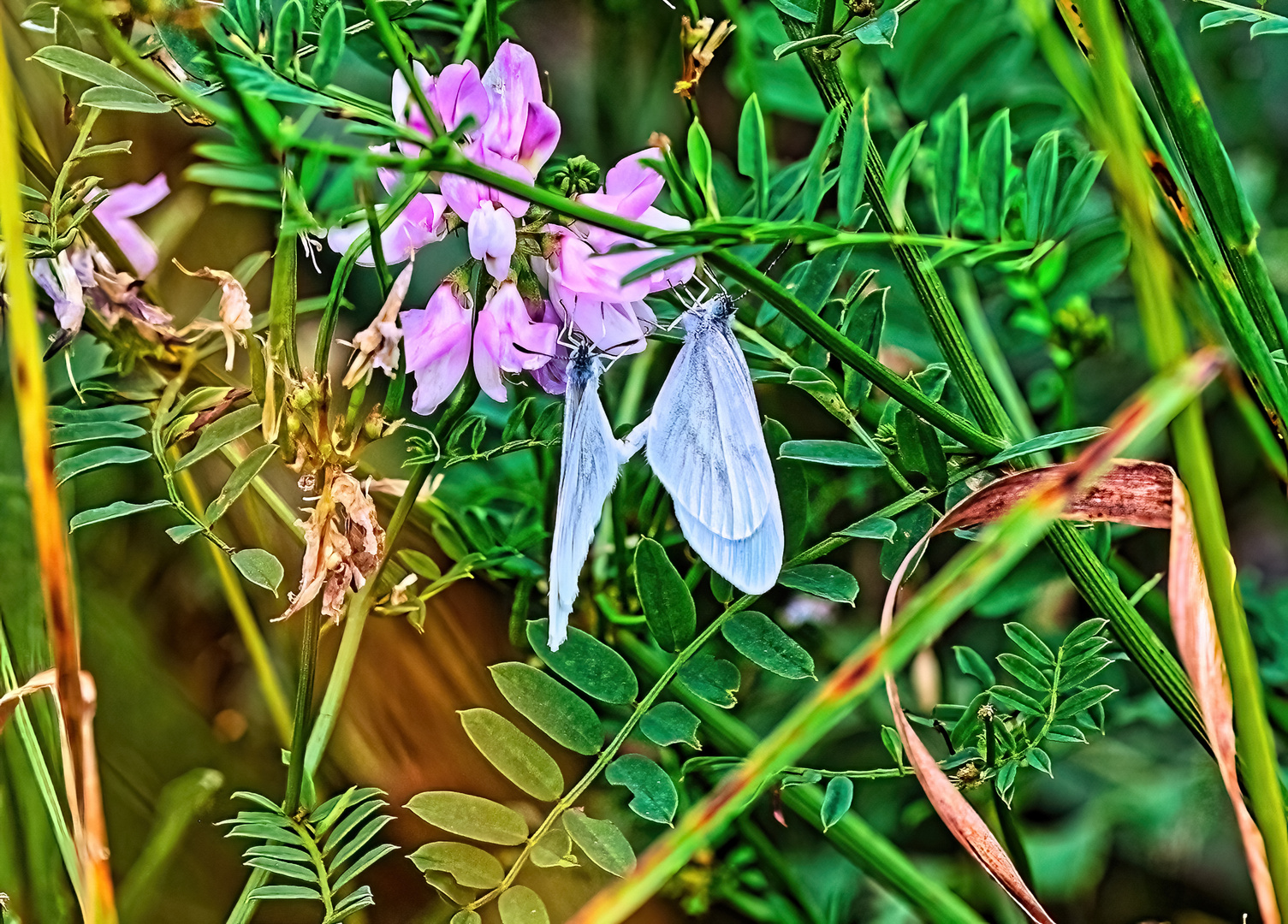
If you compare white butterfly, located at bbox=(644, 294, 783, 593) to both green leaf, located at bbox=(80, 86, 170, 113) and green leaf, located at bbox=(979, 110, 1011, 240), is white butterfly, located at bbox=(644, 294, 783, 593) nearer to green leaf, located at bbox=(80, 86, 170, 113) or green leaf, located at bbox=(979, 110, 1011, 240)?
green leaf, located at bbox=(979, 110, 1011, 240)

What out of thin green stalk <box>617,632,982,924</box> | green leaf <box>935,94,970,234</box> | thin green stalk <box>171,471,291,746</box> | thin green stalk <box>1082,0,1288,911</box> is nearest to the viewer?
thin green stalk <box>1082,0,1288,911</box>

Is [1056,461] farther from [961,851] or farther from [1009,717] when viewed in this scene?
[961,851]

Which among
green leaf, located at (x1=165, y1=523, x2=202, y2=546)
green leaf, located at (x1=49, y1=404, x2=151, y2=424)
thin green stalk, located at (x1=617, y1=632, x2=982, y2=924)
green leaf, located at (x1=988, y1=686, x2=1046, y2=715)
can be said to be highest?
green leaf, located at (x1=49, y1=404, x2=151, y2=424)

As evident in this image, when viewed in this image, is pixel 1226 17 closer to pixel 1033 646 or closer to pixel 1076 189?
pixel 1076 189

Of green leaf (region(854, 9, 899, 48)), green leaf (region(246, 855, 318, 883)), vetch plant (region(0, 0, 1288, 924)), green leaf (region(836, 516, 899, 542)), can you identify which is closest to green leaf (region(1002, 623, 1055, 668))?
vetch plant (region(0, 0, 1288, 924))

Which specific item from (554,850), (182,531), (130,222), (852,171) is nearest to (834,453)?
(852,171)

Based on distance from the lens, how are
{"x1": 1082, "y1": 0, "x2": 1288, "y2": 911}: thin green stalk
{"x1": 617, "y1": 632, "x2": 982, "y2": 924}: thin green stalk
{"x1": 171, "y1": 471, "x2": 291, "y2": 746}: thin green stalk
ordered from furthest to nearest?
{"x1": 171, "y1": 471, "x2": 291, "y2": 746}: thin green stalk
{"x1": 617, "y1": 632, "x2": 982, "y2": 924}: thin green stalk
{"x1": 1082, "y1": 0, "x2": 1288, "y2": 911}: thin green stalk

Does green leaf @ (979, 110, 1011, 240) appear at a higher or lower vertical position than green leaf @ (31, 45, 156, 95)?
lower

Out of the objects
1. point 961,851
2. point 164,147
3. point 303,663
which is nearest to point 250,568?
point 303,663
